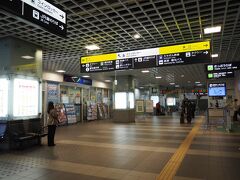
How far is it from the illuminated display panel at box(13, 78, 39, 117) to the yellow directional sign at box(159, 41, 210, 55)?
452 centimetres

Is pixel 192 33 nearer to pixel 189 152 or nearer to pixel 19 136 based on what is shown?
pixel 189 152

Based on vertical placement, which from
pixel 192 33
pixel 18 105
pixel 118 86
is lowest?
pixel 18 105

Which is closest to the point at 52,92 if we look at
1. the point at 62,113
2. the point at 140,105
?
the point at 62,113

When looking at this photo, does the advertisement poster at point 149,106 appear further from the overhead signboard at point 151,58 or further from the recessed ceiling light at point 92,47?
the overhead signboard at point 151,58

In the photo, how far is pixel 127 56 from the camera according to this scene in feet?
24.2

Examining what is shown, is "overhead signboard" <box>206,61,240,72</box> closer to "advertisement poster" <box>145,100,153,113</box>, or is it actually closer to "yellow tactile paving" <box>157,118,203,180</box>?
"yellow tactile paving" <box>157,118,203,180</box>

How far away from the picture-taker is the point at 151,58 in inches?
274

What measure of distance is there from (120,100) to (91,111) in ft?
10.8

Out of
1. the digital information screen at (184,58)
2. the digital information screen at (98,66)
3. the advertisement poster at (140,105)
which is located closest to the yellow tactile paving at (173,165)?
the digital information screen at (184,58)

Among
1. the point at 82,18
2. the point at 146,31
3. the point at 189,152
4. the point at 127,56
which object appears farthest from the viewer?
the point at 127,56

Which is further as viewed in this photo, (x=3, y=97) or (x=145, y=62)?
(x=145, y=62)

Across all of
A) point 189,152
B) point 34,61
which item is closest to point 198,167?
point 189,152

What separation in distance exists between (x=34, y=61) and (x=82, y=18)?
10.4 ft

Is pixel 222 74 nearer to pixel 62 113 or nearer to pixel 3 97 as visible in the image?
pixel 3 97
